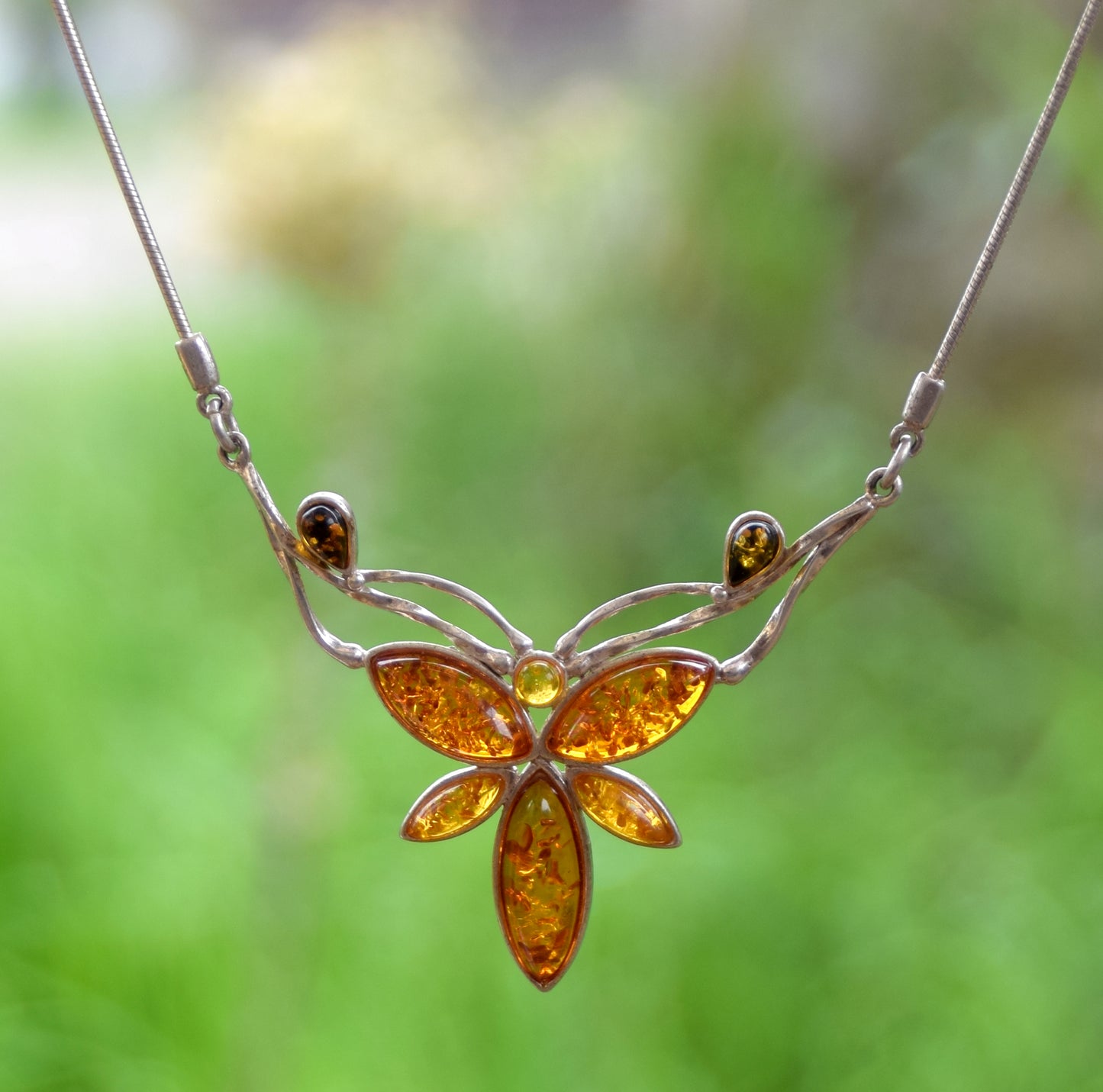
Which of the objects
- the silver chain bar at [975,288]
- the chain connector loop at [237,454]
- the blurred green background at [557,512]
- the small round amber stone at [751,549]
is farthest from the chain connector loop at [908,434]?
the blurred green background at [557,512]

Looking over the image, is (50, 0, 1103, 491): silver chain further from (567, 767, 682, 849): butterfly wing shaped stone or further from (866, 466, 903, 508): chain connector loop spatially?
(567, 767, 682, 849): butterfly wing shaped stone

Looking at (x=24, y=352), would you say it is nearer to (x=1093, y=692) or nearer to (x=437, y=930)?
(x=437, y=930)

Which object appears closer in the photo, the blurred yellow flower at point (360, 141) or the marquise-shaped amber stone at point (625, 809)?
the marquise-shaped amber stone at point (625, 809)

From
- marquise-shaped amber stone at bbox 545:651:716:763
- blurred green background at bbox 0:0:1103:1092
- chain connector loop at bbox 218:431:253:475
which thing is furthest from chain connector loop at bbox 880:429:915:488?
blurred green background at bbox 0:0:1103:1092

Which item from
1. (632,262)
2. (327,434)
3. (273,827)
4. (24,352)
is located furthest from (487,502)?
(24,352)

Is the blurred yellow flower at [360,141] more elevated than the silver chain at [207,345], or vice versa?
the blurred yellow flower at [360,141]

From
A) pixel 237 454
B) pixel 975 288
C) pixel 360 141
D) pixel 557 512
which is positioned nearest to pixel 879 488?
pixel 975 288

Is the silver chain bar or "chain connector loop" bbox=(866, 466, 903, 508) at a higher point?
the silver chain bar

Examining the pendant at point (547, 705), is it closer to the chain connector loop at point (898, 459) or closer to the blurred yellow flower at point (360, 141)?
the chain connector loop at point (898, 459)
